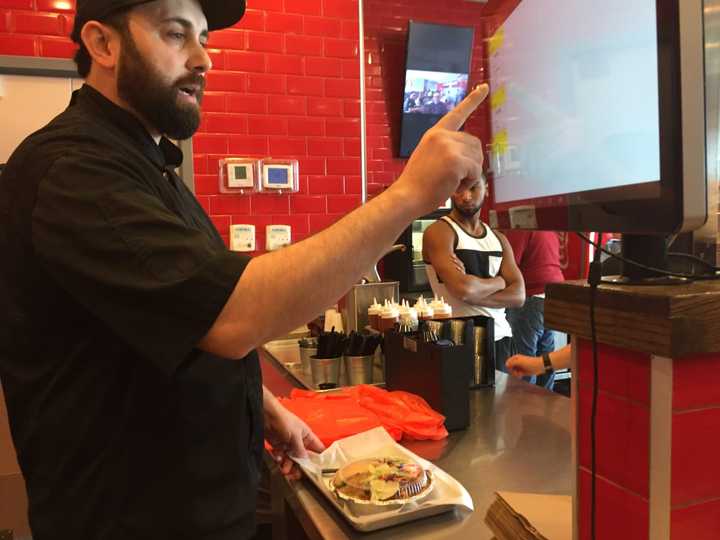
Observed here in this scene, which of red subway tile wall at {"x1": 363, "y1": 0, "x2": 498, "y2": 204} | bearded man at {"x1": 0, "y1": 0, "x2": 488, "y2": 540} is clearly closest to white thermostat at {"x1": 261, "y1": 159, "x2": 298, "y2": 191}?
red subway tile wall at {"x1": 363, "y1": 0, "x2": 498, "y2": 204}

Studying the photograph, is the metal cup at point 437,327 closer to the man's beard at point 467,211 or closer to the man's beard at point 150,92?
the man's beard at point 150,92

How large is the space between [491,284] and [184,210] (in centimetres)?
190

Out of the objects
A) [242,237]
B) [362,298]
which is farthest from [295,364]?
[242,237]

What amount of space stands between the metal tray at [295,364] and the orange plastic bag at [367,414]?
16 centimetres

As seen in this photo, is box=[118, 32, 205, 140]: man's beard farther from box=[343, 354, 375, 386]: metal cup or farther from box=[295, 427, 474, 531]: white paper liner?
box=[343, 354, 375, 386]: metal cup

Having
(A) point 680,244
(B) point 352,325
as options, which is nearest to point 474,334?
(B) point 352,325

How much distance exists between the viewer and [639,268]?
0.72 metres

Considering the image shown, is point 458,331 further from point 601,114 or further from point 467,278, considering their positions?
point 601,114

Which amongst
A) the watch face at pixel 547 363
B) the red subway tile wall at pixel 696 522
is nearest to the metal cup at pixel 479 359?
the watch face at pixel 547 363

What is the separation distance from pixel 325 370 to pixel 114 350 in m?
1.05

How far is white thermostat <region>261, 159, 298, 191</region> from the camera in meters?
3.38

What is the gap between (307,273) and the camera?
0.81 metres

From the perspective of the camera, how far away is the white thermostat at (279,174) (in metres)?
3.38

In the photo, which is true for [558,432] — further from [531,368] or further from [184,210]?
[184,210]
